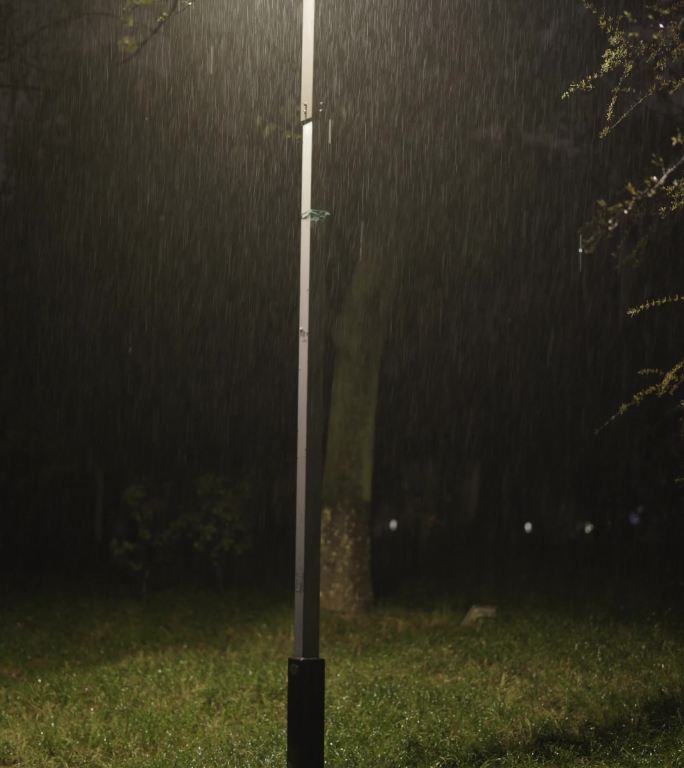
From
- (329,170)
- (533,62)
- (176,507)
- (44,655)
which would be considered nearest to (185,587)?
(176,507)

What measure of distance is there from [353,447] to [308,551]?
25.5 ft

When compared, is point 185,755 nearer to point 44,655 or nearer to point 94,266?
point 44,655

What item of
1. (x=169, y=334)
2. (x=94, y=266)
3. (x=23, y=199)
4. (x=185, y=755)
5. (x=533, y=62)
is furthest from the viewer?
(x=169, y=334)

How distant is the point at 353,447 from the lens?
50.4 feet

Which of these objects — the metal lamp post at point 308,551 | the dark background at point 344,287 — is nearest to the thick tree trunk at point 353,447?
the dark background at point 344,287

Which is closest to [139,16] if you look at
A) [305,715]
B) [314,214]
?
[314,214]

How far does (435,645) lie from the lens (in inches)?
521

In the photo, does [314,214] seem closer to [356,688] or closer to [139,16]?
[356,688]

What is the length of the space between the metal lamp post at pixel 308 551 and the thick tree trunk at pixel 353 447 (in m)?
7.32

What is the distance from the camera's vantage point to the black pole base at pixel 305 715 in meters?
7.58

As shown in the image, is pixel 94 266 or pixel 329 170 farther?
pixel 94 266

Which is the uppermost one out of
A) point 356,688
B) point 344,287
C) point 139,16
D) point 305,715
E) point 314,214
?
point 139,16

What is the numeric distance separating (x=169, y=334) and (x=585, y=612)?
32.8ft

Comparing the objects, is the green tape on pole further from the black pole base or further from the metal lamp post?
the black pole base
